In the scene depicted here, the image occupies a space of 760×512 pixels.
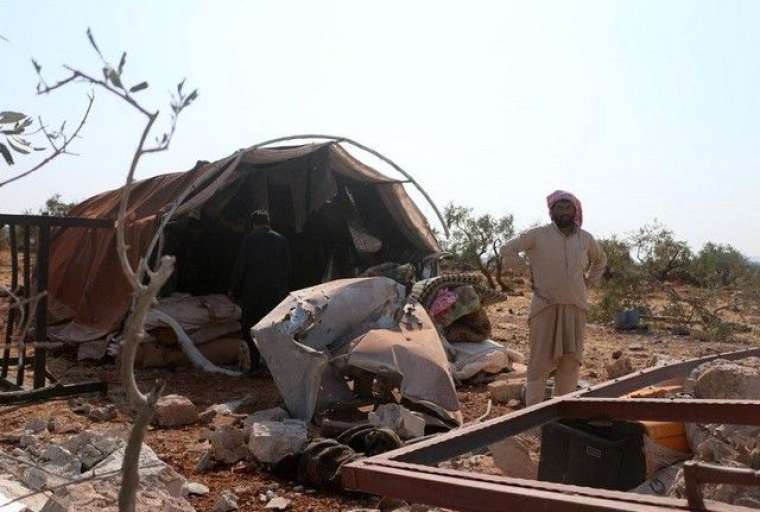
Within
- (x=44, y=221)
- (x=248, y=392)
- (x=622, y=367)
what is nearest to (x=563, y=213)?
(x=622, y=367)

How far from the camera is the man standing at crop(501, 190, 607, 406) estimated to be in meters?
5.64

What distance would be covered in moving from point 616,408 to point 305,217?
7267mm

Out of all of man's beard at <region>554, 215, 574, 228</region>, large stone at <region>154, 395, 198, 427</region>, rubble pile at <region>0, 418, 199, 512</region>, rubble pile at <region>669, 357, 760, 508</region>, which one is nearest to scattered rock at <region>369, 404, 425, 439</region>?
rubble pile at <region>0, 418, 199, 512</region>

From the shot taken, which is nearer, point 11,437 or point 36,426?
point 11,437

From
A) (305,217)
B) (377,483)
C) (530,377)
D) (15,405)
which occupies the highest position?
(305,217)

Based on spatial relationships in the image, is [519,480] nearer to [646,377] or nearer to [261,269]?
[646,377]

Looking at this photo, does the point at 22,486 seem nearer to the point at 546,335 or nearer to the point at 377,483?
the point at 377,483

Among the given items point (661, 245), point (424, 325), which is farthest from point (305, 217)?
point (661, 245)

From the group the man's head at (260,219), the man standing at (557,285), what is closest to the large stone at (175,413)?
the man's head at (260,219)

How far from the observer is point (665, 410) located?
2639mm

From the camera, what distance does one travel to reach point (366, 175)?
9.77 metres

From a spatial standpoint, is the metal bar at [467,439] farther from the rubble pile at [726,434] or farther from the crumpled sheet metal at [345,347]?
the crumpled sheet metal at [345,347]

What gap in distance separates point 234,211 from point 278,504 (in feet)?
20.2

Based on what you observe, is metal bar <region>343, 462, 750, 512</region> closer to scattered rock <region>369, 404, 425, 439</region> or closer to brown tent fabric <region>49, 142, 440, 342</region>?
scattered rock <region>369, 404, 425, 439</region>
